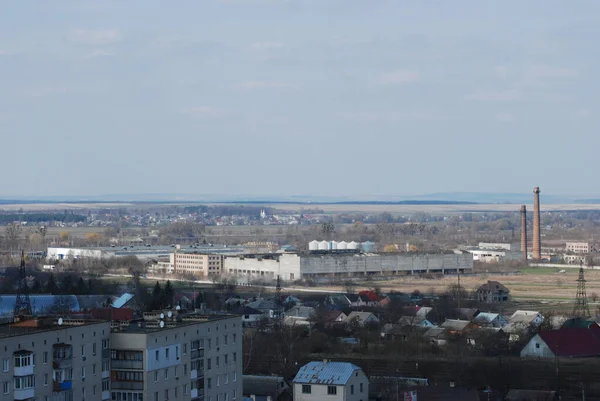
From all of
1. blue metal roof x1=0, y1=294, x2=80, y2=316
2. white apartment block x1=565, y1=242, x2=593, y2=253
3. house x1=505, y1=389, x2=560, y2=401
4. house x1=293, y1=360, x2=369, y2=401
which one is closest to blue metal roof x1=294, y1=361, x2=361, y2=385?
house x1=293, y1=360, x2=369, y2=401

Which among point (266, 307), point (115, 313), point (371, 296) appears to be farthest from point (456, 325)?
point (371, 296)

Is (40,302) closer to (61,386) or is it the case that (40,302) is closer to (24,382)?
(61,386)

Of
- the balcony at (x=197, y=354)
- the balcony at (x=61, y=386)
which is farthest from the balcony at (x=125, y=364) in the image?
the balcony at (x=197, y=354)

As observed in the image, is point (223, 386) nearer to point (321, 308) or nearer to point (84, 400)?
point (84, 400)

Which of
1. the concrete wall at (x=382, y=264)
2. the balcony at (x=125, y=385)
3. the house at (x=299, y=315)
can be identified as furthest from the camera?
the concrete wall at (x=382, y=264)

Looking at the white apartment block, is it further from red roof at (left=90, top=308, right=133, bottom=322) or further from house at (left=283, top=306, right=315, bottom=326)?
red roof at (left=90, top=308, right=133, bottom=322)

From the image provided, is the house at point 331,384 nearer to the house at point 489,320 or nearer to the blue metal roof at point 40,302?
the house at point 489,320
